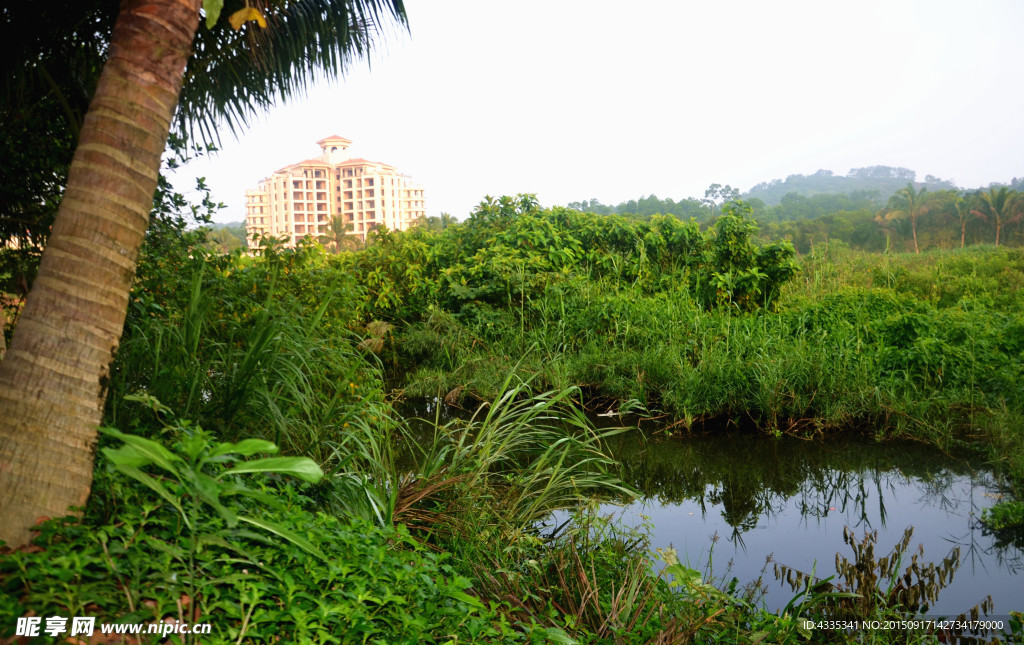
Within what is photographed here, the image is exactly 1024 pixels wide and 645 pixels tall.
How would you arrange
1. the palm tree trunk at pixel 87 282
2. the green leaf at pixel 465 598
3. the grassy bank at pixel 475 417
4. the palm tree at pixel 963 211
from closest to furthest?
1. the grassy bank at pixel 475 417
2. the palm tree trunk at pixel 87 282
3. the green leaf at pixel 465 598
4. the palm tree at pixel 963 211

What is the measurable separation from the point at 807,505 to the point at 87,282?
373cm

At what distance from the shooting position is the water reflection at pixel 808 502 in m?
3.07

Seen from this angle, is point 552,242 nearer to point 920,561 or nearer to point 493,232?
point 493,232

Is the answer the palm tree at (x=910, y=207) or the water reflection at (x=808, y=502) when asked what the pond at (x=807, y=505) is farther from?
the palm tree at (x=910, y=207)

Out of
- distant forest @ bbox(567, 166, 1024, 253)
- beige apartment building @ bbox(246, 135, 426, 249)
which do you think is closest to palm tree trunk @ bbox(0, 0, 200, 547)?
distant forest @ bbox(567, 166, 1024, 253)

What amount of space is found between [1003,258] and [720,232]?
5.84 metres

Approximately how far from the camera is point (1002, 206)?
1800 centimetres

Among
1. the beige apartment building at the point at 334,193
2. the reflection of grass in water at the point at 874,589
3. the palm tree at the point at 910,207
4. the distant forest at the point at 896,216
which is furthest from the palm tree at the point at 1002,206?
the beige apartment building at the point at 334,193

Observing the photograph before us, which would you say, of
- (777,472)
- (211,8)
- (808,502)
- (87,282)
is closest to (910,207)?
(777,472)

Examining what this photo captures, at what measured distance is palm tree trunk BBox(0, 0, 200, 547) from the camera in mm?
1703

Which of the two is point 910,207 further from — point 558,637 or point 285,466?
point 285,466

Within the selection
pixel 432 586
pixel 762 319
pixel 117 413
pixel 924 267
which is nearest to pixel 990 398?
pixel 762 319

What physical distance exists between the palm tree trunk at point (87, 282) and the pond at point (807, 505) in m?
2.29

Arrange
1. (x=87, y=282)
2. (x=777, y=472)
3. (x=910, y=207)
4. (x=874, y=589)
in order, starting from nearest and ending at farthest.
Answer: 1. (x=87, y=282)
2. (x=874, y=589)
3. (x=777, y=472)
4. (x=910, y=207)
